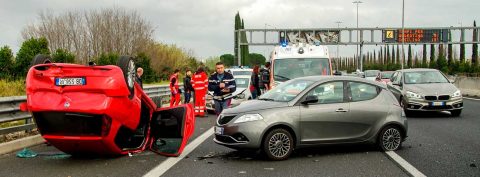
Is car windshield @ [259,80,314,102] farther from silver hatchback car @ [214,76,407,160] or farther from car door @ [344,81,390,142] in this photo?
car door @ [344,81,390,142]

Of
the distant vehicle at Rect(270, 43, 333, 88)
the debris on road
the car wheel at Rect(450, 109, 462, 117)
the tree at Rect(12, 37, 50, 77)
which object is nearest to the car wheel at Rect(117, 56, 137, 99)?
the debris on road

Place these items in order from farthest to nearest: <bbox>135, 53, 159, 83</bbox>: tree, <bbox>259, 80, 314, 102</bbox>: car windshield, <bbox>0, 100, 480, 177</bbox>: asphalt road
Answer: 1. <bbox>135, 53, 159, 83</bbox>: tree
2. <bbox>259, 80, 314, 102</bbox>: car windshield
3. <bbox>0, 100, 480, 177</bbox>: asphalt road

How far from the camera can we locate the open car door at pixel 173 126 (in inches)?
376

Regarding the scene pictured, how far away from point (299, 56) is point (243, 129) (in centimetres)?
887

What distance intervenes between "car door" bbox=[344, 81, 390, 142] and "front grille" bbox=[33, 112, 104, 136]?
409cm

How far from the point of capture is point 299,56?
17359mm

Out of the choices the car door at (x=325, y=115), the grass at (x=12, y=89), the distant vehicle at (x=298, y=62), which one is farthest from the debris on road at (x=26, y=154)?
the distant vehicle at (x=298, y=62)

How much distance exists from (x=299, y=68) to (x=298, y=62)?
0.22 metres

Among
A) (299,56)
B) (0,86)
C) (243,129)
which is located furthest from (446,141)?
(0,86)

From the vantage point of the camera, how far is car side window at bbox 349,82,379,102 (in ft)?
32.1

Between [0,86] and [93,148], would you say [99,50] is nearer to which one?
[0,86]

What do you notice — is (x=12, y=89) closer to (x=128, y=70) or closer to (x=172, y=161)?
(x=128, y=70)

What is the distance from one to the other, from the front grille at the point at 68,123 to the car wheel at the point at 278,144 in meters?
2.56

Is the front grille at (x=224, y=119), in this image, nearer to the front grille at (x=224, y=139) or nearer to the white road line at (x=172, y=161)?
the front grille at (x=224, y=139)
